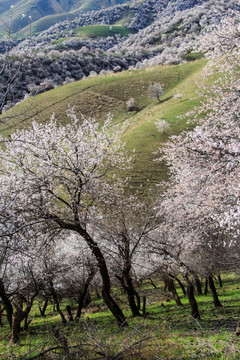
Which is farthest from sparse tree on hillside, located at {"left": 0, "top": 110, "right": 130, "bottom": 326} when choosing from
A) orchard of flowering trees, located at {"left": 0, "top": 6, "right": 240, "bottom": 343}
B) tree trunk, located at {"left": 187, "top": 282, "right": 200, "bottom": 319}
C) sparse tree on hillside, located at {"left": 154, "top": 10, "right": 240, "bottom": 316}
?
tree trunk, located at {"left": 187, "top": 282, "right": 200, "bottom": 319}

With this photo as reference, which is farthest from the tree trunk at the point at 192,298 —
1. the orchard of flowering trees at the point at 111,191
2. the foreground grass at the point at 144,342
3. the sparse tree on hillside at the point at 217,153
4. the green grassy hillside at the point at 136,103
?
the green grassy hillside at the point at 136,103

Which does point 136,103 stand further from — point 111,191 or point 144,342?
point 144,342

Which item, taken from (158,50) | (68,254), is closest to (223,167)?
(68,254)

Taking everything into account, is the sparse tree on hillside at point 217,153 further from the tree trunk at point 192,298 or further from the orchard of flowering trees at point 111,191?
the tree trunk at point 192,298

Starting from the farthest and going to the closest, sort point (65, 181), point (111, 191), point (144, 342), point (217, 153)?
point (111, 191) < point (65, 181) < point (217, 153) < point (144, 342)

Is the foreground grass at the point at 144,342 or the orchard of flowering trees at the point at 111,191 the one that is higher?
the orchard of flowering trees at the point at 111,191

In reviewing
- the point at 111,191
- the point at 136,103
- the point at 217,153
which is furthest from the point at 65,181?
the point at 136,103

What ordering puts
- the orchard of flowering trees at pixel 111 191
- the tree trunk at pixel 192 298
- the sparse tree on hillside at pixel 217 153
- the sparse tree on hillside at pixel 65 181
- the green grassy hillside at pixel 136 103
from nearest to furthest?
1. the sparse tree on hillside at pixel 217 153
2. the orchard of flowering trees at pixel 111 191
3. the sparse tree on hillside at pixel 65 181
4. the tree trunk at pixel 192 298
5. the green grassy hillside at pixel 136 103

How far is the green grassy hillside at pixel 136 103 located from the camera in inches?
2154

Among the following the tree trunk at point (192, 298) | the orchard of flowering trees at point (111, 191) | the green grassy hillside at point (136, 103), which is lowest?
the tree trunk at point (192, 298)

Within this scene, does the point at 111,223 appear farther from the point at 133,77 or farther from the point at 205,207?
the point at 133,77

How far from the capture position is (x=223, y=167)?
8359mm

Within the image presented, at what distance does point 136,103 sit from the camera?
83.4 m

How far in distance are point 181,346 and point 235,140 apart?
6746mm
